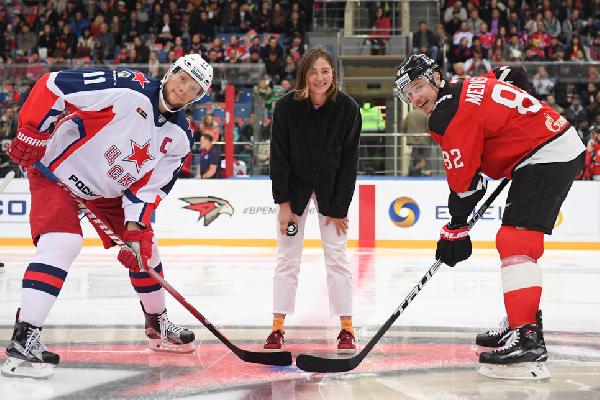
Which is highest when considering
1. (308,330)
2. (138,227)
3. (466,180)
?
(466,180)

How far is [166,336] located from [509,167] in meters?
1.51

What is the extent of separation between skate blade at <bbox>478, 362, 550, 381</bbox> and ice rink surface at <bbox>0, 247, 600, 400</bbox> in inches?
1.7

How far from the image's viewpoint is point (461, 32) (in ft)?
39.0

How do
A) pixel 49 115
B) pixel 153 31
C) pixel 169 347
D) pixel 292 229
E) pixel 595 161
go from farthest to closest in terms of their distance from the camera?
pixel 153 31
pixel 595 161
pixel 292 229
pixel 169 347
pixel 49 115

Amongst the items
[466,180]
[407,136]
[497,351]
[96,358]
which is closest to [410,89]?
[466,180]

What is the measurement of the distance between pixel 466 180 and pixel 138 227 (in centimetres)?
125

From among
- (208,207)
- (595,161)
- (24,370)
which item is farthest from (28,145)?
(595,161)

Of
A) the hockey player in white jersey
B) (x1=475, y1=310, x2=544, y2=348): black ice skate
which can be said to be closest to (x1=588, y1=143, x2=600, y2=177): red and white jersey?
(x1=475, y1=310, x2=544, y2=348): black ice skate

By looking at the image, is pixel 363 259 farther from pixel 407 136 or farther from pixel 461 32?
pixel 461 32

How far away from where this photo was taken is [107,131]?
2998 millimetres

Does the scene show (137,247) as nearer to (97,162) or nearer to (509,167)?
(97,162)

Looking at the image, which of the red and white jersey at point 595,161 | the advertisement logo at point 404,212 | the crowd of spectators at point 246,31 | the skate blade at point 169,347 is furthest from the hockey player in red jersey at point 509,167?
the crowd of spectators at point 246,31

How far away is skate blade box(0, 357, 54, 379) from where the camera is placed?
273 centimetres

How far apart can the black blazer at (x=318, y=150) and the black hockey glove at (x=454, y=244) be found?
50 cm
